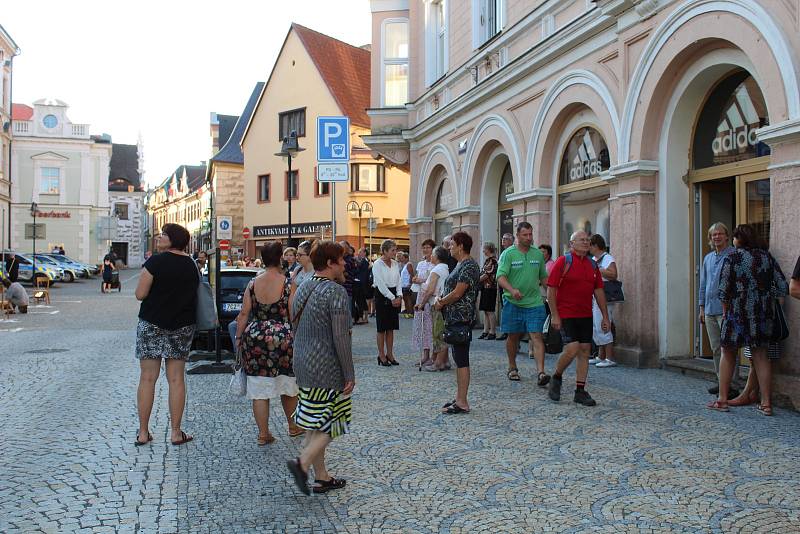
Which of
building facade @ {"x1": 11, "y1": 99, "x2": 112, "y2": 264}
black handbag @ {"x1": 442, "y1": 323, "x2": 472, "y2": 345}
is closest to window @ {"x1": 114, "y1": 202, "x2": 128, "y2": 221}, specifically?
building facade @ {"x1": 11, "y1": 99, "x2": 112, "y2": 264}

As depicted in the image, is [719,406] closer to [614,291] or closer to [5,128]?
[614,291]

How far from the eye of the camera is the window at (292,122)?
43.1 metres

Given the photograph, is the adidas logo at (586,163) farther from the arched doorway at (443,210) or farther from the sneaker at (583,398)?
the arched doorway at (443,210)

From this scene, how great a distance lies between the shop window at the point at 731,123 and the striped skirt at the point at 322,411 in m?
6.05

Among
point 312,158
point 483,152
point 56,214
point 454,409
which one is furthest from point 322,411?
point 56,214

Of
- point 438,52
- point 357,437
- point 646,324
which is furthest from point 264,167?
point 357,437

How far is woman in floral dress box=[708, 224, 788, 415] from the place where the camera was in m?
7.46

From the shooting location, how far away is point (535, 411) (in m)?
7.57

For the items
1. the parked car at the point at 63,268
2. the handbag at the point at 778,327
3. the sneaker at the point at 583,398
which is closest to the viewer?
the handbag at the point at 778,327

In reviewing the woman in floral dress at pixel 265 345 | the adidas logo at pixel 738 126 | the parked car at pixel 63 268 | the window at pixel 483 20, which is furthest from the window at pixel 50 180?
the woman in floral dress at pixel 265 345

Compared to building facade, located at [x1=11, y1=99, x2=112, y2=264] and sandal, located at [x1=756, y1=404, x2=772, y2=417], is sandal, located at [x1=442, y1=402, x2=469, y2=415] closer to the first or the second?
sandal, located at [x1=756, y1=404, x2=772, y2=417]

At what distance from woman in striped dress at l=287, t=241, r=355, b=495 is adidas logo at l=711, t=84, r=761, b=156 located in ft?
20.3

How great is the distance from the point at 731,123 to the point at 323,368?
6.85 m

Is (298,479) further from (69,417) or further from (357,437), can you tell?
(69,417)
